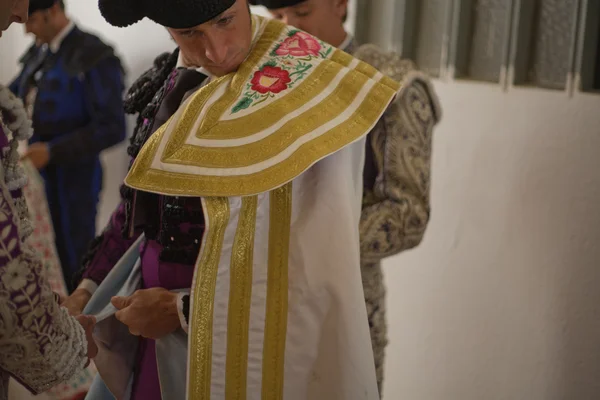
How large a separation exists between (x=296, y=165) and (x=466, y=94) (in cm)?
108

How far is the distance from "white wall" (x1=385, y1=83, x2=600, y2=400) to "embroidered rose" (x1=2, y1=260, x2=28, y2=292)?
131cm

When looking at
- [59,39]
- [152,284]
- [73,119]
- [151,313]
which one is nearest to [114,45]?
[59,39]

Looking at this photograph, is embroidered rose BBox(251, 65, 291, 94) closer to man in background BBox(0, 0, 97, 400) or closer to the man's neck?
man in background BBox(0, 0, 97, 400)

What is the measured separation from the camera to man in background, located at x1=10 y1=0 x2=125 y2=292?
3000 millimetres

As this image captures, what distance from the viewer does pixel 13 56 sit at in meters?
4.35

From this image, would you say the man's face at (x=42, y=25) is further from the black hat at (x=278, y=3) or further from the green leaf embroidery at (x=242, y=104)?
the green leaf embroidery at (x=242, y=104)

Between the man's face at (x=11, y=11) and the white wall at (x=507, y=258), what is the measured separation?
49.4 inches

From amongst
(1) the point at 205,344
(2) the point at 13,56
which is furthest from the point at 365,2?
(2) the point at 13,56

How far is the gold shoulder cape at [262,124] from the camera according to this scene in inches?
47.4

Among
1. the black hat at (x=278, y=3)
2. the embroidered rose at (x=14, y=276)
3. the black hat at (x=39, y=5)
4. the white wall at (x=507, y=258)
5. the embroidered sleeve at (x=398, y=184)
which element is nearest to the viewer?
the embroidered rose at (x=14, y=276)

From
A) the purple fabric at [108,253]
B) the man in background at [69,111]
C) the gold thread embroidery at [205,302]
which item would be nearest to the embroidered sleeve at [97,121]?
the man in background at [69,111]

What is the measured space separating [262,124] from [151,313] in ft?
1.15

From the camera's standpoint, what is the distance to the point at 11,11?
1.07 meters

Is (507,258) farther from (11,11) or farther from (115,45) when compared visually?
(115,45)
